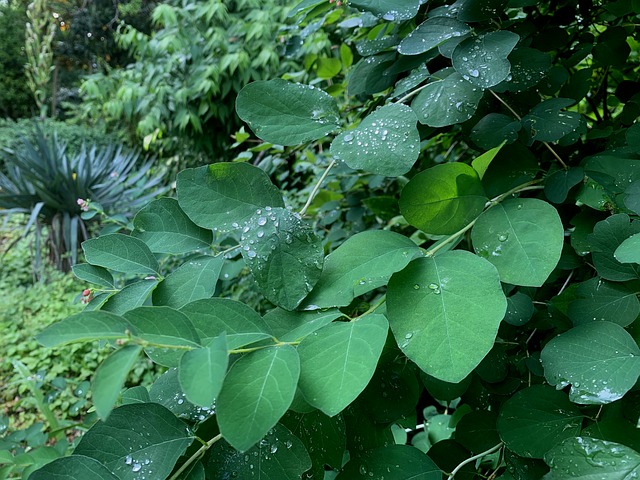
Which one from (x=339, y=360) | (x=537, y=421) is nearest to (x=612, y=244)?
(x=537, y=421)

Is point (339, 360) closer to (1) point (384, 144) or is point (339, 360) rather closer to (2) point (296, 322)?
(2) point (296, 322)

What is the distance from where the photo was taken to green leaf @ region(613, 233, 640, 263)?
31cm

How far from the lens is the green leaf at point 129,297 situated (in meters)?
0.37

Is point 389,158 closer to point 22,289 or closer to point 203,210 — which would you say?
point 203,210

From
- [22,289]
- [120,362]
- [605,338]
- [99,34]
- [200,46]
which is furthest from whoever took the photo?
[99,34]

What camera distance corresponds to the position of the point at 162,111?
3371 mm

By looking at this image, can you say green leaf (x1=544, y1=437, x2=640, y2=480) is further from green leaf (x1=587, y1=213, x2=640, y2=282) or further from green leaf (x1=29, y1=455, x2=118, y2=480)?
green leaf (x1=29, y1=455, x2=118, y2=480)

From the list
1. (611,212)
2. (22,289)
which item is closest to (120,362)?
(611,212)

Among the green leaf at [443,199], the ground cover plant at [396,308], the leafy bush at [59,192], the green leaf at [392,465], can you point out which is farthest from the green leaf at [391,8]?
the leafy bush at [59,192]

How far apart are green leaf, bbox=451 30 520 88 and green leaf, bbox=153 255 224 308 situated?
0.27 m

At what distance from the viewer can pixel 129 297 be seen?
0.38 meters

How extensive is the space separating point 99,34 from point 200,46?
24.7ft

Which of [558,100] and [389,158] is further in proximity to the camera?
[558,100]

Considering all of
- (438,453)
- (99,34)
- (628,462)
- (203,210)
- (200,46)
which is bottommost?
(99,34)
